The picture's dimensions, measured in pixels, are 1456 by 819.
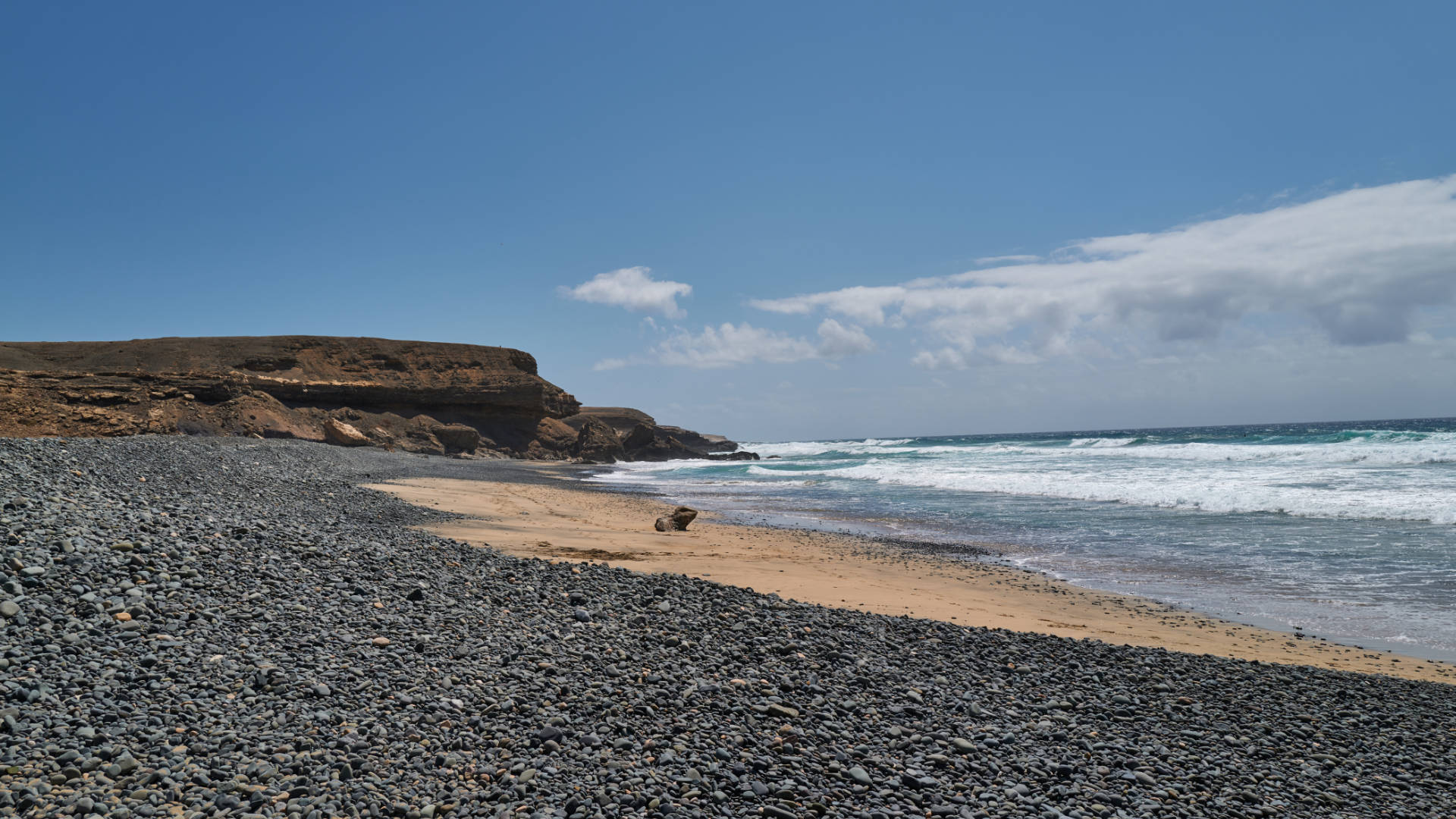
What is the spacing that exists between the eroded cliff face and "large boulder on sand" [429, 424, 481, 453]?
8cm

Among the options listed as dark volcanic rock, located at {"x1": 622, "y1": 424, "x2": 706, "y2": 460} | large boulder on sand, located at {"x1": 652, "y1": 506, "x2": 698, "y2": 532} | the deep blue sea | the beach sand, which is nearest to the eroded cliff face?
dark volcanic rock, located at {"x1": 622, "y1": 424, "x2": 706, "y2": 460}

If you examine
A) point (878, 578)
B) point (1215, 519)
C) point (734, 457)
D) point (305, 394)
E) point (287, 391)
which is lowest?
point (734, 457)

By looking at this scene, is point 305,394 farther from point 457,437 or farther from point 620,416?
point 620,416

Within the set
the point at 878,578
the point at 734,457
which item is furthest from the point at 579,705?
the point at 734,457

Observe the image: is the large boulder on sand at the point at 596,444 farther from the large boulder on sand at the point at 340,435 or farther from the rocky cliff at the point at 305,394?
the large boulder on sand at the point at 340,435

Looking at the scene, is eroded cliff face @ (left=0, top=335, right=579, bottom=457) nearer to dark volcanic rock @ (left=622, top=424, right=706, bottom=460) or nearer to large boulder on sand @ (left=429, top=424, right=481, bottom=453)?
large boulder on sand @ (left=429, top=424, right=481, bottom=453)

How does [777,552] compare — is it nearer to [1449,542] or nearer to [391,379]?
[1449,542]

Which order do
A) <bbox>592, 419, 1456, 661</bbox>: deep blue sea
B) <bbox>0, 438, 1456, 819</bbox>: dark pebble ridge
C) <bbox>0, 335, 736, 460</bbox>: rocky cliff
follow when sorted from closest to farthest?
<bbox>0, 438, 1456, 819</bbox>: dark pebble ridge < <bbox>592, 419, 1456, 661</bbox>: deep blue sea < <bbox>0, 335, 736, 460</bbox>: rocky cliff

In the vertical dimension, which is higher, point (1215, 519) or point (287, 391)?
point (287, 391)

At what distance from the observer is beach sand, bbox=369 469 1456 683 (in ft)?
21.4

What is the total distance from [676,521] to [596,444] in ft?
116

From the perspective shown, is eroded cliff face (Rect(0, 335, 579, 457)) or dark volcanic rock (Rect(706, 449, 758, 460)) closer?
eroded cliff face (Rect(0, 335, 579, 457))

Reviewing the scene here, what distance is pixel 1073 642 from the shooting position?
5910 mm

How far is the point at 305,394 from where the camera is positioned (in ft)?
122
